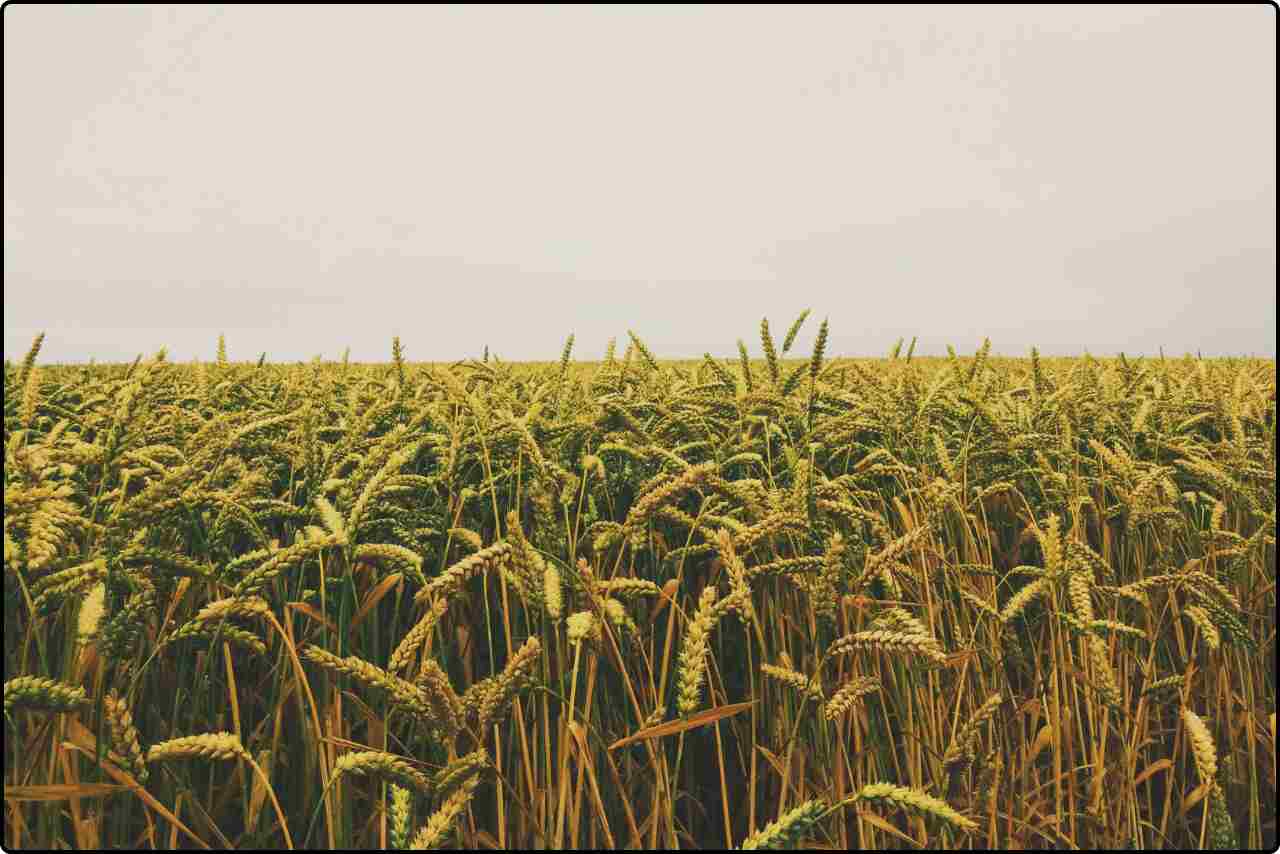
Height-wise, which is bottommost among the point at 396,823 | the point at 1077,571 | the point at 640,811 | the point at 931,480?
the point at 640,811

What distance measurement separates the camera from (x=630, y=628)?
5.22 ft

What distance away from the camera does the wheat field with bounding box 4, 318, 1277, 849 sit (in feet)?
4.93

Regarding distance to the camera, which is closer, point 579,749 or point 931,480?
point 579,749

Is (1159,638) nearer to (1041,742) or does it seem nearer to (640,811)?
(1041,742)

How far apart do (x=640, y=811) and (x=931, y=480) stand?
3.98ft

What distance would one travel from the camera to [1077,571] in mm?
1839

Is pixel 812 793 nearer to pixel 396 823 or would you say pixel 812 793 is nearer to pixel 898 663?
pixel 898 663

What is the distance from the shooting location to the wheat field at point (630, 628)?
150 cm

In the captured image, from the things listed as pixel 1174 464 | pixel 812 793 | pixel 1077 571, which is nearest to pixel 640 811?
pixel 812 793

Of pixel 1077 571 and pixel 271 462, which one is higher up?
pixel 271 462

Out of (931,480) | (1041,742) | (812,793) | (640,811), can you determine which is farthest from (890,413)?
(640,811)

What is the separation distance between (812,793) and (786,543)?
1.98ft

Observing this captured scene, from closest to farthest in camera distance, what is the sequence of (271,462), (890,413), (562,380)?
(271,462)
(890,413)
(562,380)

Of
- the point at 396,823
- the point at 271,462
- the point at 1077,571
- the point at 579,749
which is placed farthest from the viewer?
the point at 271,462
